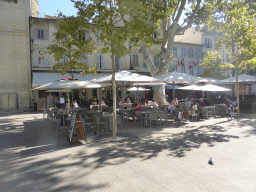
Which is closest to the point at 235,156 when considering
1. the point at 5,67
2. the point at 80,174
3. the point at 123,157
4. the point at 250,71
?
the point at 123,157

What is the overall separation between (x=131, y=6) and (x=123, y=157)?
480 centimetres

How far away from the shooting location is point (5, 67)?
23531mm

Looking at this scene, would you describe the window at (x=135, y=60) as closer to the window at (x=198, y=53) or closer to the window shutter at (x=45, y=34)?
the window shutter at (x=45, y=34)

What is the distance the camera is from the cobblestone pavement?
418 centimetres

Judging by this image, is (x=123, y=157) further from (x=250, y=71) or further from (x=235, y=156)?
(x=250, y=71)

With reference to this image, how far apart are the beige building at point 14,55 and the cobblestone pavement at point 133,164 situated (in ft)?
57.5

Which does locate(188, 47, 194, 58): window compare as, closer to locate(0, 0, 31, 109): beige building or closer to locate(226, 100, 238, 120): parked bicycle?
locate(226, 100, 238, 120): parked bicycle

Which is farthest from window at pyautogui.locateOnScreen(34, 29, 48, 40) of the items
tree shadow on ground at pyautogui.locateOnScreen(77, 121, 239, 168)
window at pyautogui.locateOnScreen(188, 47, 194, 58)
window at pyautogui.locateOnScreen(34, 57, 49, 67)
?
window at pyautogui.locateOnScreen(188, 47, 194, 58)

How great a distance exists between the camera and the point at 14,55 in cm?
2391

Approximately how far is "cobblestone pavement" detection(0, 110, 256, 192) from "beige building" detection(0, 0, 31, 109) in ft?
57.5

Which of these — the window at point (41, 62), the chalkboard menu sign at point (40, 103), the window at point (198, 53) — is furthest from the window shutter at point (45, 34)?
the window at point (198, 53)

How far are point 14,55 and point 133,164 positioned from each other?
23018 mm

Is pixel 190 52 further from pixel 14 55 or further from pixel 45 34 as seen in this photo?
pixel 14 55

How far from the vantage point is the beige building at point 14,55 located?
76.7ft
